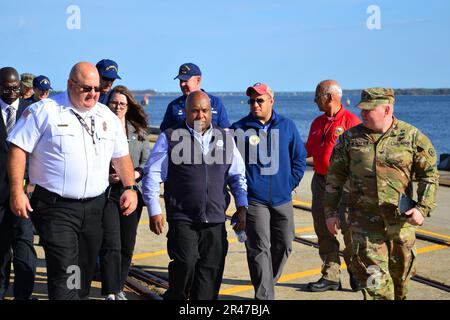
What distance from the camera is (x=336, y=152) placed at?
5098mm

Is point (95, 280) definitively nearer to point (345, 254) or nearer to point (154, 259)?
point (154, 259)

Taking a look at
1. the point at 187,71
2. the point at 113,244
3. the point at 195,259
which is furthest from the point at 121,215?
the point at 187,71

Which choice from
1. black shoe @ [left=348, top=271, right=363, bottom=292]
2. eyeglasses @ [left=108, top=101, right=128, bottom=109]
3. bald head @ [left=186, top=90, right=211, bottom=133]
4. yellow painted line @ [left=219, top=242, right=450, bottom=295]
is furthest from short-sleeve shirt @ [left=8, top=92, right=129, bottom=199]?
black shoe @ [left=348, top=271, right=363, bottom=292]

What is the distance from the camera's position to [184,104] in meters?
6.55

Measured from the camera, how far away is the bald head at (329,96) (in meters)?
6.31

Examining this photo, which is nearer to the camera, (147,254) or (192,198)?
(192,198)

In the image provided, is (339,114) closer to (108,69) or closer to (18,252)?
(108,69)

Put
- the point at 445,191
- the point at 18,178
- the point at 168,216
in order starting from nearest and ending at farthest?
the point at 18,178 < the point at 168,216 < the point at 445,191

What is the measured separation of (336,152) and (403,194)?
2.06ft

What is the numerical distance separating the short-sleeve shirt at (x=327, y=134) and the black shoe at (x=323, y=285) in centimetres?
107

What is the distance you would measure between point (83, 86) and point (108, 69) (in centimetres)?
170

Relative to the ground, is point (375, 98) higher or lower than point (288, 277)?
higher

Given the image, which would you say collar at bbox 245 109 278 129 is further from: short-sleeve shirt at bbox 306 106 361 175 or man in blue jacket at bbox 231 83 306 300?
short-sleeve shirt at bbox 306 106 361 175
